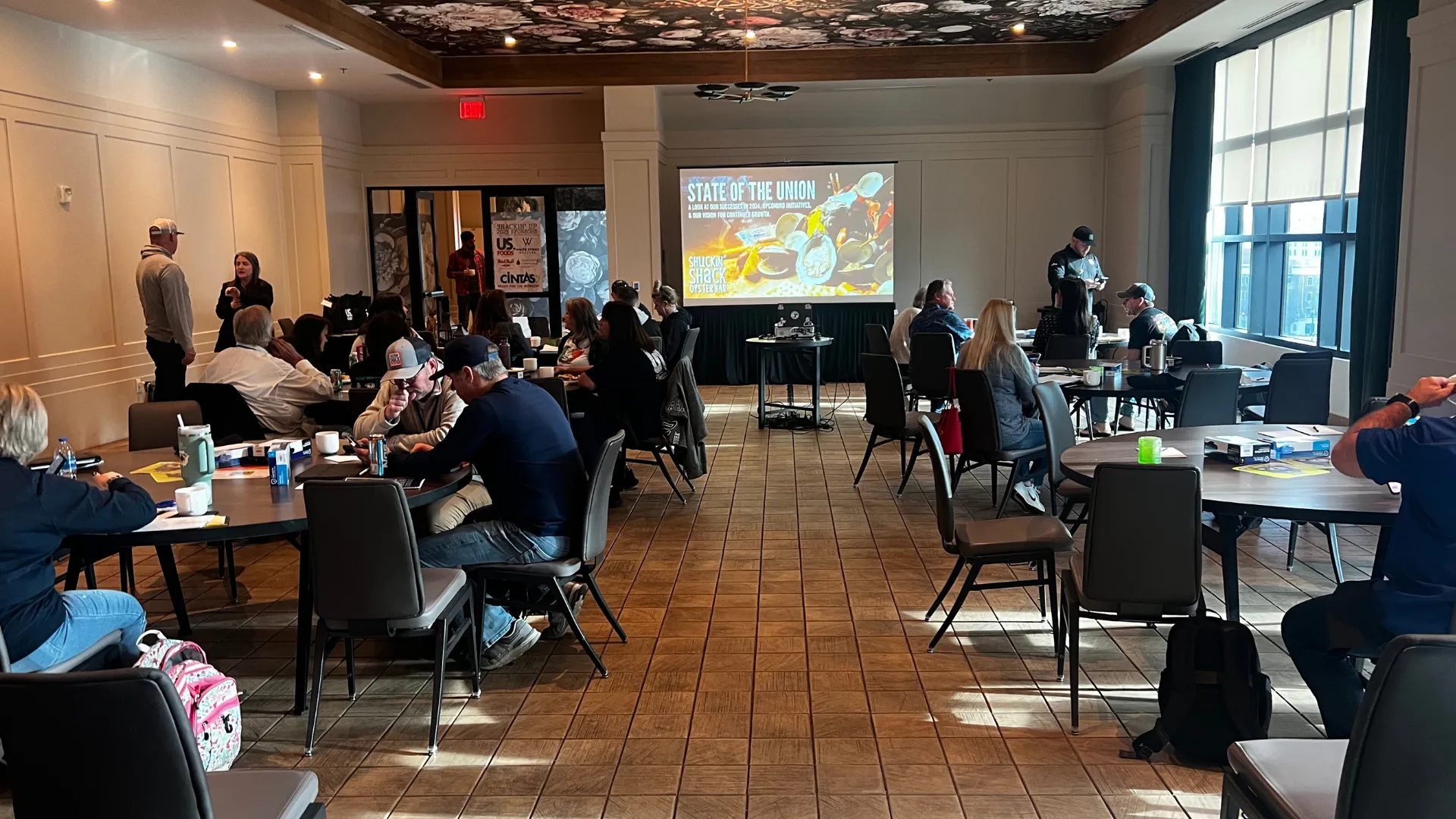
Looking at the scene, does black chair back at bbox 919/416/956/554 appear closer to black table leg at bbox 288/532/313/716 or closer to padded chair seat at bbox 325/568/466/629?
padded chair seat at bbox 325/568/466/629

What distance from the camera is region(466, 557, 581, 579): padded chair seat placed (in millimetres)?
3572

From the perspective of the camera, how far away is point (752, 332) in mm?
12133

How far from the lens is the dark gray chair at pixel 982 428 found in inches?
212

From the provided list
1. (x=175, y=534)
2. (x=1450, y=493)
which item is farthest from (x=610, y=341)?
(x=1450, y=493)

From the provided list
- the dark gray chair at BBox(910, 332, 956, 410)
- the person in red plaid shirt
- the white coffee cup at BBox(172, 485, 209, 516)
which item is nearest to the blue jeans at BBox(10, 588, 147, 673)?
the white coffee cup at BBox(172, 485, 209, 516)

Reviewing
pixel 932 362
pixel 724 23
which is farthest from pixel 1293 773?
pixel 724 23

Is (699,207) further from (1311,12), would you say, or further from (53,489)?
(53,489)

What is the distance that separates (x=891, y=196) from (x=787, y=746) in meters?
9.35

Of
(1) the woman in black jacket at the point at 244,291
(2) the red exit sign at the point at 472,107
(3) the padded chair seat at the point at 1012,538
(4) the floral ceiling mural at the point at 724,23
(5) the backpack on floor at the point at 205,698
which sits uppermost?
(4) the floral ceiling mural at the point at 724,23

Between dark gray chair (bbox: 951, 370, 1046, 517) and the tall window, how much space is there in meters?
4.22

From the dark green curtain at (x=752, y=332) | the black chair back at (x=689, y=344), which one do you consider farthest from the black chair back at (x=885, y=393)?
the dark green curtain at (x=752, y=332)

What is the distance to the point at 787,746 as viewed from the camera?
317cm

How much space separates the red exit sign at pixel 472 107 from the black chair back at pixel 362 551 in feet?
33.4

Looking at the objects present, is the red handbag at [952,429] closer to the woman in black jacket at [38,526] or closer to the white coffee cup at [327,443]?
the white coffee cup at [327,443]
